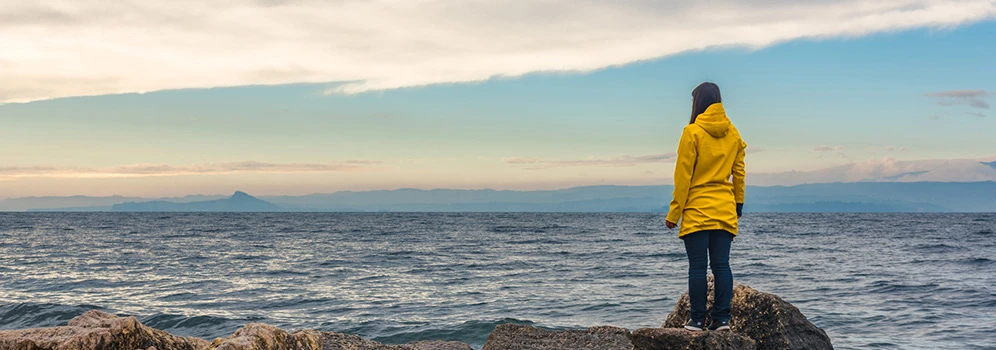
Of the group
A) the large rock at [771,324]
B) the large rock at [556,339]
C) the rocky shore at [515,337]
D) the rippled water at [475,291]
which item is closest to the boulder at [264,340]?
the rocky shore at [515,337]

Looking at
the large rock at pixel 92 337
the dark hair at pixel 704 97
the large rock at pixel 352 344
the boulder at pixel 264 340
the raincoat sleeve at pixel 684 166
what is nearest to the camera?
the large rock at pixel 92 337

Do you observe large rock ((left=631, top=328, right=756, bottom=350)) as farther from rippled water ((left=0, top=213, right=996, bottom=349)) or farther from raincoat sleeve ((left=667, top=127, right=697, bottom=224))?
rippled water ((left=0, top=213, right=996, bottom=349))

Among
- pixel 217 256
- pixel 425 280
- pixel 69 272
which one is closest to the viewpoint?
pixel 425 280

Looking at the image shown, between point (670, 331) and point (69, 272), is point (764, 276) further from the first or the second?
point (69, 272)

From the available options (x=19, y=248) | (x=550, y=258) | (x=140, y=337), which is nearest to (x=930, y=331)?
(x=140, y=337)

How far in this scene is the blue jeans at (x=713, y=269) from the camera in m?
5.52

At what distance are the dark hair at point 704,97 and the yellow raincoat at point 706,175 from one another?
0.45 ft

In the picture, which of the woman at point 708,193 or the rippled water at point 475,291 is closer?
the woman at point 708,193

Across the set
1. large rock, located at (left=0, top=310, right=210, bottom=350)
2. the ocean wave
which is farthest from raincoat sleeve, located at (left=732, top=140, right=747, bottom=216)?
the ocean wave

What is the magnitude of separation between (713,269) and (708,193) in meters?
0.66

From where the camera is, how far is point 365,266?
26.7 metres

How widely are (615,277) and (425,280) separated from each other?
6.00 m

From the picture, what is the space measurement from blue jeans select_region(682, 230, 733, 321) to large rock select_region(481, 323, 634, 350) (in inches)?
70.1

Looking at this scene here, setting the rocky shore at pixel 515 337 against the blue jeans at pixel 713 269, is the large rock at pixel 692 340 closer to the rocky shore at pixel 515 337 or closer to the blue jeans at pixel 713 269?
the rocky shore at pixel 515 337
